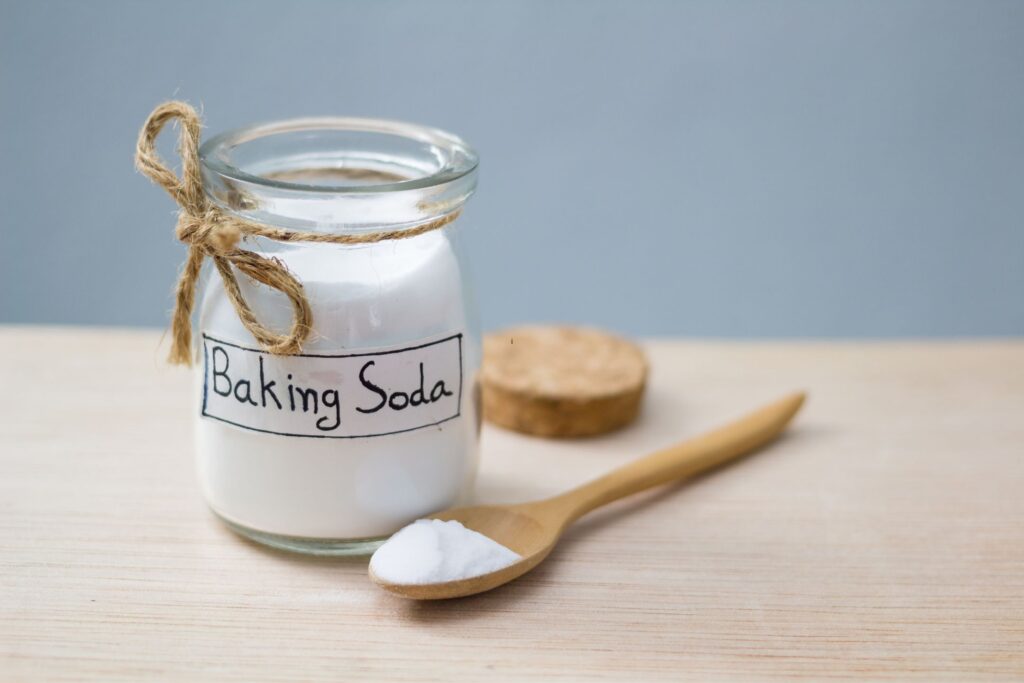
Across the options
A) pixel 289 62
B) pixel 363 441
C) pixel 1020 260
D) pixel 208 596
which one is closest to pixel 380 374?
pixel 363 441

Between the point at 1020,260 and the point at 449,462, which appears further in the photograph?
the point at 1020,260

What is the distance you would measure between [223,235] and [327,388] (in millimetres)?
102

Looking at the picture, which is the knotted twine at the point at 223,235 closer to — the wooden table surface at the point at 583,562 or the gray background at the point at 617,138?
the wooden table surface at the point at 583,562

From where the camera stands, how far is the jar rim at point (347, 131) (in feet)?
1.85

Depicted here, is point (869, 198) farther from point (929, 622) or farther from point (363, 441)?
point (363, 441)

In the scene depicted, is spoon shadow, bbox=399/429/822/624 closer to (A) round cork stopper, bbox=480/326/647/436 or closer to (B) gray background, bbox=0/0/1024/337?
(A) round cork stopper, bbox=480/326/647/436

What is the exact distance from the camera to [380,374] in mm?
593

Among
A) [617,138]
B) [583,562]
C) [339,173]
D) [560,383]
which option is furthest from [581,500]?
[617,138]

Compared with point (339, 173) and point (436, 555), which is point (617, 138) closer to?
point (339, 173)

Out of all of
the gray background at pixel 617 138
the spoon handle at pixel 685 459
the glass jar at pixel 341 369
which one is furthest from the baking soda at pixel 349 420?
the gray background at pixel 617 138

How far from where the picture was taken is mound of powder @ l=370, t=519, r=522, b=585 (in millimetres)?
588

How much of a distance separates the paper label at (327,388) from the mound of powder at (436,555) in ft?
0.21

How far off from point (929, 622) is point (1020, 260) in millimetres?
1200

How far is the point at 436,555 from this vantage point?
595 mm
